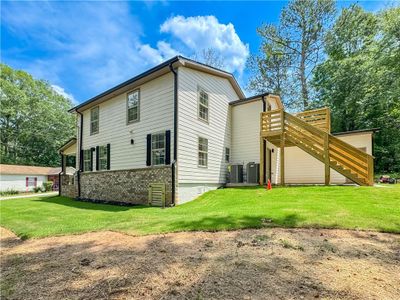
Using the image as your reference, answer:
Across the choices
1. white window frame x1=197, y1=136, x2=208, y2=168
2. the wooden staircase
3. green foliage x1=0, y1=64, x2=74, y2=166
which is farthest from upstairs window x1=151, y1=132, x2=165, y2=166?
green foliage x1=0, y1=64, x2=74, y2=166

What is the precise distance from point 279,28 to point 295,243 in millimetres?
26260

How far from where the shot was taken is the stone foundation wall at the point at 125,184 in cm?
1062

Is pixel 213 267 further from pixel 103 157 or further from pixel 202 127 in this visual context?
pixel 103 157

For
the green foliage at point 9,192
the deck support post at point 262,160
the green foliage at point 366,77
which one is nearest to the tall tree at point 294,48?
the green foliage at point 366,77

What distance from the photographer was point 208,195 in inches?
442

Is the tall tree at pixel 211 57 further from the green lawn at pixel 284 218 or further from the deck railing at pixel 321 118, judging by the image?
the green lawn at pixel 284 218

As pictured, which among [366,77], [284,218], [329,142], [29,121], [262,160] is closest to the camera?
[284,218]

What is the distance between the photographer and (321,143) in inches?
434

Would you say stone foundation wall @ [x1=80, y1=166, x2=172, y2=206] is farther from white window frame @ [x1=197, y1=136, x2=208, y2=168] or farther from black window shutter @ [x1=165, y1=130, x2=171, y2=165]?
white window frame @ [x1=197, y1=136, x2=208, y2=168]

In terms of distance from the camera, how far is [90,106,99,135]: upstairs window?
15.3m

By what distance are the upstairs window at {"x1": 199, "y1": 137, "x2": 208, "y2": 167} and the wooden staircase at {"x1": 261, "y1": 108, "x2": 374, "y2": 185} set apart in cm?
294

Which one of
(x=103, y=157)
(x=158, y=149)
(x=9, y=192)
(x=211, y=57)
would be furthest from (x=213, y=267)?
(x=9, y=192)

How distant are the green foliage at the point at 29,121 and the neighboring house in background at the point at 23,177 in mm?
7160

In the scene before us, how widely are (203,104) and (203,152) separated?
235cm
